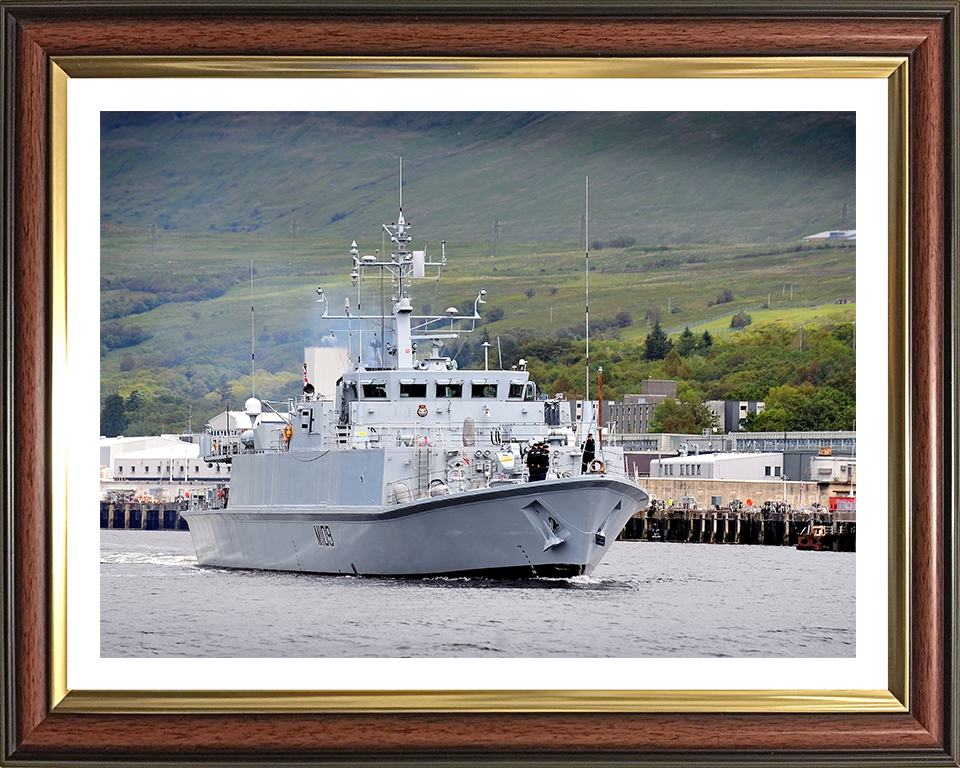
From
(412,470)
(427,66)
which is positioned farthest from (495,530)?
(427,66)

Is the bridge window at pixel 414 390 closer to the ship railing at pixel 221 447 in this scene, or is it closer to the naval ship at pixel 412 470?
the naval ship at pixel 412 470

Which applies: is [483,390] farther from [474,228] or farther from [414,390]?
[474,228]

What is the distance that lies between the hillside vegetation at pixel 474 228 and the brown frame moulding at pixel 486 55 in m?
0.53

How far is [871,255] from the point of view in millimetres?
7250

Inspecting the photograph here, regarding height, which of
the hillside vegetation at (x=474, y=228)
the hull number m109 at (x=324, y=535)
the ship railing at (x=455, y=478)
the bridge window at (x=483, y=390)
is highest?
the hillside vegetation at (x=474, y=228)

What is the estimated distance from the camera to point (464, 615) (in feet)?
42.6

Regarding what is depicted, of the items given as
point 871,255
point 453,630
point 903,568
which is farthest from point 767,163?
point 453,630

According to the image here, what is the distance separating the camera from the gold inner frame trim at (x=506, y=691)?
684cm

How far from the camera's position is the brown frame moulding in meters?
6.78

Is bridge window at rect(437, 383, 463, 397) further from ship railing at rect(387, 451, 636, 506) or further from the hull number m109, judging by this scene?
the hull number m109

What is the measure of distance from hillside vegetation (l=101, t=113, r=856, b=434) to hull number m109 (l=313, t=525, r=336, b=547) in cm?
256

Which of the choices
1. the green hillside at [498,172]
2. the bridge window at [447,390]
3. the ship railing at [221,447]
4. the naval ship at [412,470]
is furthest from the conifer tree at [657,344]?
the ship railing at [221,447]

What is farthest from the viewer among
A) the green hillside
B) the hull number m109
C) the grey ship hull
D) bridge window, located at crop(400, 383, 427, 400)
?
bridge window, located at crop(400, 383, 427, 400)

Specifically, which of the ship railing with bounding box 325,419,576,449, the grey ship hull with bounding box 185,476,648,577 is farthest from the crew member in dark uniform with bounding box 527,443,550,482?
the ship railing with bounding box 325,419,576,449
